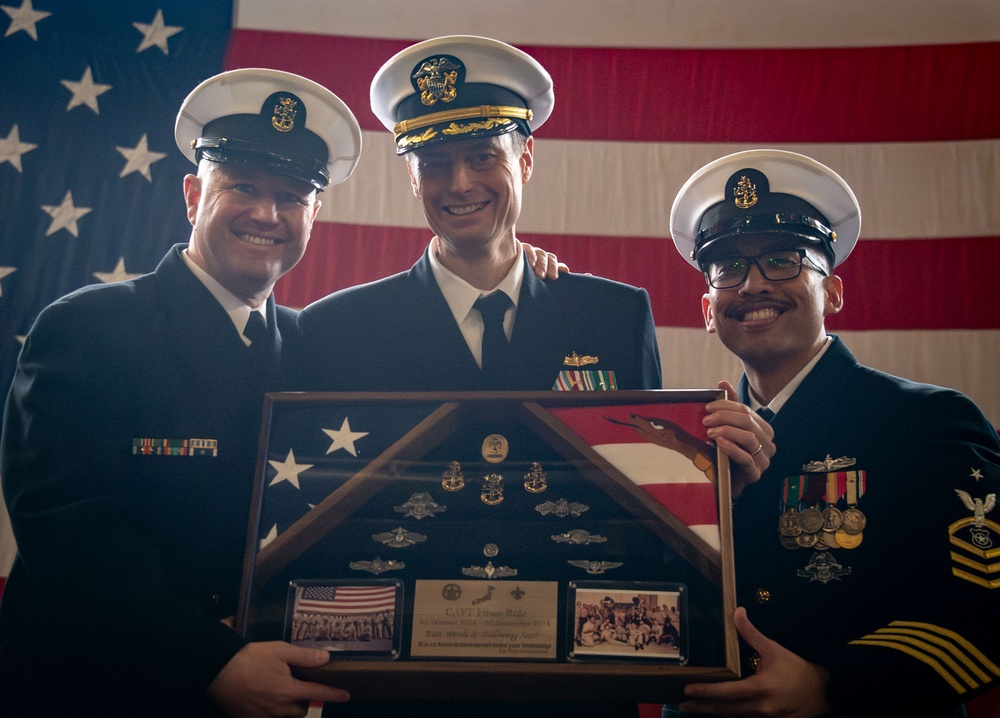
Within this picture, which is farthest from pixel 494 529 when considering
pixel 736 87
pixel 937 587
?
pixel 736 87

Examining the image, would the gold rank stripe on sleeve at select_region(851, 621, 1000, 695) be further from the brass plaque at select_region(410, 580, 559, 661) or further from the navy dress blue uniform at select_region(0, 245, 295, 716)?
the navy dress blue uniform at select_region(0, 245, 295, 716)

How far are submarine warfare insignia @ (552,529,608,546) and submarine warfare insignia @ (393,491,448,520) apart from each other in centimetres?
21

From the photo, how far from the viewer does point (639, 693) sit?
1.42m

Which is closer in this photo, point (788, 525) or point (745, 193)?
point (788, 525)

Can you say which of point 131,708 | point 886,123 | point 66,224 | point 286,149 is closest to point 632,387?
point 286,149

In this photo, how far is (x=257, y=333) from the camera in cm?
186

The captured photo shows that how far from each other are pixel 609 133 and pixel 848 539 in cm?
198

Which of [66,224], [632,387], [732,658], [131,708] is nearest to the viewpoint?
[732,658]

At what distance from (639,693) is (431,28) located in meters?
2.69

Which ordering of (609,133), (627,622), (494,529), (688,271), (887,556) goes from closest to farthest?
(627,622) → (494,529) → (887,556) → (688,271) → (609,133)

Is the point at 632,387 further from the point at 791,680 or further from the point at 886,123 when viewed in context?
the point at 886,123

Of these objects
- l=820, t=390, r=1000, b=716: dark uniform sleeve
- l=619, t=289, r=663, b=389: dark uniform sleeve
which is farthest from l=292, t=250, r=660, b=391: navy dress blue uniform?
l=820, t=390, r=1000, b=716: dark uniform sleeve

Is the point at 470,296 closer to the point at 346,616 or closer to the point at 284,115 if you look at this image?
the point at 284,115

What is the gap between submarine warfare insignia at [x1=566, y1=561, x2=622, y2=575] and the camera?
58.9 inches
